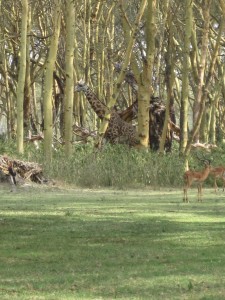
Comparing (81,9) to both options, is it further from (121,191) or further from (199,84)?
(121,191)

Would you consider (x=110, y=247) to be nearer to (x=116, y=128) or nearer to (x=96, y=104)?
(x=116, y=128)

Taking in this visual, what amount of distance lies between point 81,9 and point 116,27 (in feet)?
40.0

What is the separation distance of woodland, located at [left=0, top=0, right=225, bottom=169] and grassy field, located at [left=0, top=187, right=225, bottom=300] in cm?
877

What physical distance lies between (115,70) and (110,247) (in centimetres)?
2606

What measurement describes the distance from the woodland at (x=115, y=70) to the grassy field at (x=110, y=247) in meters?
8.77

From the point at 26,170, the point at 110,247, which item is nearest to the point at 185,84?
the point at 26,170

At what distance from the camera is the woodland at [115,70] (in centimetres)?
3097

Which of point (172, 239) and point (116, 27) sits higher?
point (116, 27)

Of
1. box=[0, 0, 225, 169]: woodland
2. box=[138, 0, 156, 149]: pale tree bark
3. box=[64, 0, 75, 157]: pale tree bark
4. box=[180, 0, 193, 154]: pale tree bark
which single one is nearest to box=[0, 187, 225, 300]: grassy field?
box=[64, 0, 75, 157]: pale tree bark

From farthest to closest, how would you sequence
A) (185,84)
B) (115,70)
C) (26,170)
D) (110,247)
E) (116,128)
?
1. (115,70)
2. (116,128)
3. (185,84)
4. (26,170)
5. (110,247)

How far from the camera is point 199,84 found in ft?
101

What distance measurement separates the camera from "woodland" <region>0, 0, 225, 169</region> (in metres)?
31.0

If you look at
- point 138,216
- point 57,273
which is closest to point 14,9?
point 138,216

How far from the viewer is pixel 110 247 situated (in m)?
15.2
